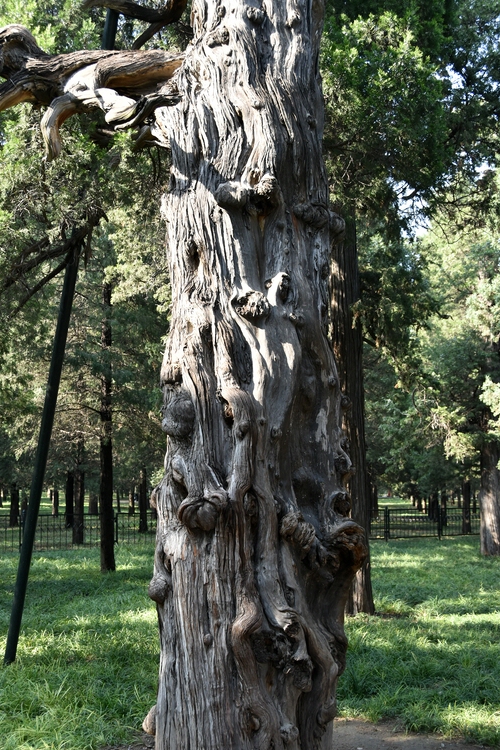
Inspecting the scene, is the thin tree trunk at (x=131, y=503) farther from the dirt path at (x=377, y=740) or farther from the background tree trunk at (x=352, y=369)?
the dirt path at (x=377, y=740)

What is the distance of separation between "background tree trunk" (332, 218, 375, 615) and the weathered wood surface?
210 inches

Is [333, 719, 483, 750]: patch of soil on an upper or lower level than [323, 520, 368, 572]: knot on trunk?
lower


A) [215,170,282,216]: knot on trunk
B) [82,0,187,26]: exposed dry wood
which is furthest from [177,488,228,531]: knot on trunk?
[82,0,187,26]: exposed dry wood

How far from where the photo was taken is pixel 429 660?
6.91m

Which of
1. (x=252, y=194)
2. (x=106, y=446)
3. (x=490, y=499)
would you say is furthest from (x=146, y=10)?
(x=490, y=499)

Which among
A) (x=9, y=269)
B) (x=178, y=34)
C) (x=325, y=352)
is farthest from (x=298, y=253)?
(x=178, y=34)

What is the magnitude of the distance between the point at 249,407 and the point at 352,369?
656cm

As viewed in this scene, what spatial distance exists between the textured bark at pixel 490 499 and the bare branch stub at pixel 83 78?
16.6 metres

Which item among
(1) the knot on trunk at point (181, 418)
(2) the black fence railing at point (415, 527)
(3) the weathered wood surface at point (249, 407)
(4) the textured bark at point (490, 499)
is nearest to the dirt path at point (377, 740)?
(3) the weathered wood surface at point (249, 407)

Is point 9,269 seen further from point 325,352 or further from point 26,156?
point 325,352

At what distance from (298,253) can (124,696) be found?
401 cm

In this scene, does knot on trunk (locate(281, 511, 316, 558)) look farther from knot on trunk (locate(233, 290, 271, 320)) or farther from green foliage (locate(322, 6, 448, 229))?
green foliage (locate(322, 6, 448, 229))

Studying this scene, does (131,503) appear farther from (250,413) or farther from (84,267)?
(250,413)

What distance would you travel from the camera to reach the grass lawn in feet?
17.2
